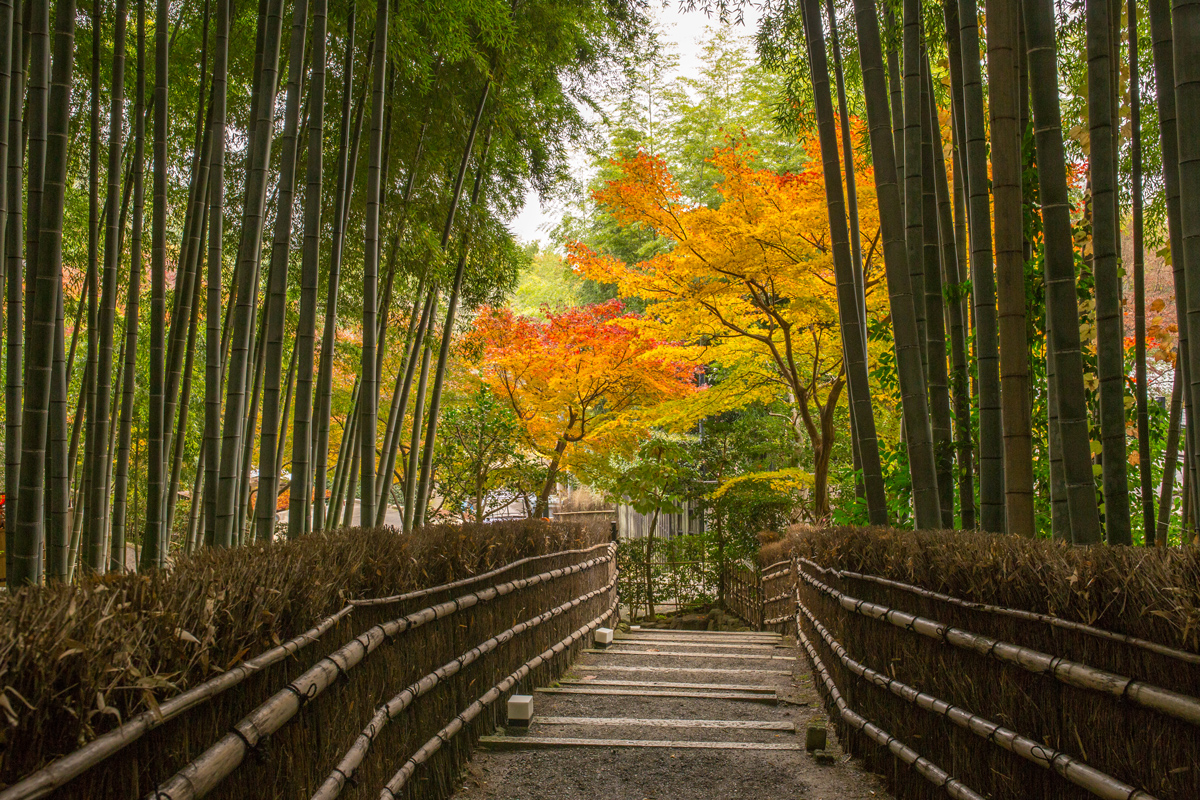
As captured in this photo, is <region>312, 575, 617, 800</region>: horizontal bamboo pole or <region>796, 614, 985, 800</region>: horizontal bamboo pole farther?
<region>796, 614, 985, 800</region>: horizontal bamboo pole

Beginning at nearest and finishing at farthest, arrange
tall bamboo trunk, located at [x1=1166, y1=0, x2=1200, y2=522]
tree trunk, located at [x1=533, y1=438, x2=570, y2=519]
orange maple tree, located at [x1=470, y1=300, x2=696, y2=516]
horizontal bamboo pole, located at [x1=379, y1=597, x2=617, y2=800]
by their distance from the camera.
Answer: tall bamboo trunk, located at [x1=1166, y1=0, x2=1200, y2=522]
horizontal bamboo pole, located at [x1=379, y1=597, x2=617, y2=800]
orange maple tree, located at [x1=470, y1=300, x2=696, y2=516]
tree trunk, located at [x1=533, y1=438, x2=570, y2=519]

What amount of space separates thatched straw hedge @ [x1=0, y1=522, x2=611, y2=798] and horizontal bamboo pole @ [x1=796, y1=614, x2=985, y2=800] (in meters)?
1.30

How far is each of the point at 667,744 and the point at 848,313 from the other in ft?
6.49

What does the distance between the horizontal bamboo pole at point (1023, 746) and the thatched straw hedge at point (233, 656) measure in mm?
1371

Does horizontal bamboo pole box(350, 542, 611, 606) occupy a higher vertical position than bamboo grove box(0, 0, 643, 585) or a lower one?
lower

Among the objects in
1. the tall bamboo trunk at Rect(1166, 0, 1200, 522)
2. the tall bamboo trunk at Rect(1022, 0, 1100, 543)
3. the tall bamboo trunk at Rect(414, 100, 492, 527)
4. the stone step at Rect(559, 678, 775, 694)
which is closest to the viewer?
the tall bamboo trunk at Rect(1166, 0, 1200, 522)

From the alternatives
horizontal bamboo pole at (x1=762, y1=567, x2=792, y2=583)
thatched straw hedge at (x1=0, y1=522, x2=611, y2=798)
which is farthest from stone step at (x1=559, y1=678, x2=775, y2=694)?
horizontal bamboo pole at (x1=762, y1=567, x2=792, y2=583)

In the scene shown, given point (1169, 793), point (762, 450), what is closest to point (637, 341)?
point (762, 450)

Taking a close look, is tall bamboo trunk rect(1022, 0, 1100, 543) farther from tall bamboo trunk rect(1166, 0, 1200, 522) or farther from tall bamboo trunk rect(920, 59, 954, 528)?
tall bamboo trunk rect(920, 59, 954, 528)

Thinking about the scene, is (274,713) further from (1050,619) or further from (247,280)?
(247,280)

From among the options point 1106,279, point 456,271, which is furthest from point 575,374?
point 1106,279

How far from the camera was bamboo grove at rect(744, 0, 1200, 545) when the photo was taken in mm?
2232

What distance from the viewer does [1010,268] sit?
2.50m

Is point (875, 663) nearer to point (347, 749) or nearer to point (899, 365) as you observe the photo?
point (899, 365)
